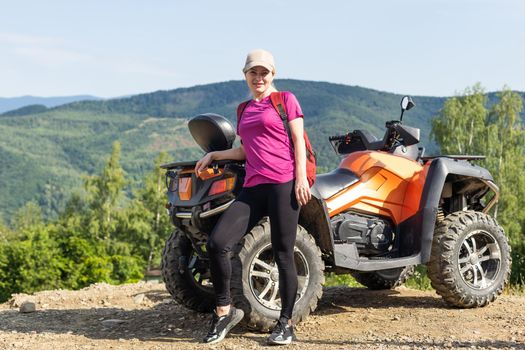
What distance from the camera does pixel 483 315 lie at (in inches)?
247

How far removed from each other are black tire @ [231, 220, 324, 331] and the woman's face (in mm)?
1086

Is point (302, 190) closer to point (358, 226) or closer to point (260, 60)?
point (260, 60)

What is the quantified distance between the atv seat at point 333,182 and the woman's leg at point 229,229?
0.95m

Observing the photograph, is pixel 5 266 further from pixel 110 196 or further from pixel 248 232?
pixel 248 232

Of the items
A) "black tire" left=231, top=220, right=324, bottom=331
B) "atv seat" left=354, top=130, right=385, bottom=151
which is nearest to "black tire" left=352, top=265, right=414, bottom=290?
"atv seat" left=354, top=130, right=385, bottom=151

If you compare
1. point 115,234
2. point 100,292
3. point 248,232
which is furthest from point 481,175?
point 115,234

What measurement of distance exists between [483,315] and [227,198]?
100 inches

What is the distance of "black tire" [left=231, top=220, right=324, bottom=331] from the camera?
17.7 ft

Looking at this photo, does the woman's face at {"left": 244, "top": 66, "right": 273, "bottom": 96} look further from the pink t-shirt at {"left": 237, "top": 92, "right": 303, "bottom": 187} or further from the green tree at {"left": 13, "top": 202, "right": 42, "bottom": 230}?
the green tree at {"left": 13, "top": 202, "right": 42, "bottom": 230}

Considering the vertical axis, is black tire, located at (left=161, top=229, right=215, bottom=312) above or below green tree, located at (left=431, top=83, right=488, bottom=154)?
below

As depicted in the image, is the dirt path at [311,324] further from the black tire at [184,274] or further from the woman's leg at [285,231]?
the woman's leg at [285,231]

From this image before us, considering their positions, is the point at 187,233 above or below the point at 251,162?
below

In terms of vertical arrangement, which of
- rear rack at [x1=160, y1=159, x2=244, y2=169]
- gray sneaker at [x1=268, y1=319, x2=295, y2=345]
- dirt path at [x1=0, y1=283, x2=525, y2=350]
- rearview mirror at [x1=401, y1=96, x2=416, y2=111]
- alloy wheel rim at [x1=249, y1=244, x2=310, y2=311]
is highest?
rearview mirror at [x1=401, y1=96, x2=416, y2=111]

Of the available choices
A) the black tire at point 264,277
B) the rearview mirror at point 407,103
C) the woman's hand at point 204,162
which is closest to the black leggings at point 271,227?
the black tire at point 264,277
